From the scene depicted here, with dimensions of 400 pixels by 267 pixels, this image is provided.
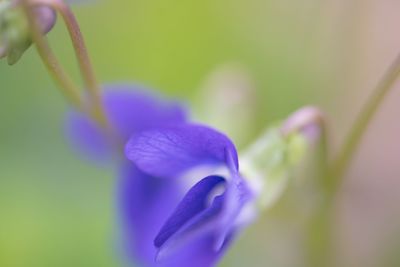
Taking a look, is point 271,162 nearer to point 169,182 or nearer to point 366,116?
point 366,116

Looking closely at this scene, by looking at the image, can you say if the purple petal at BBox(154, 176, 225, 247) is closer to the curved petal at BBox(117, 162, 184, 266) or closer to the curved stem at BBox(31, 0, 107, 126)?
the curved stem at BBox(31, 0, 107, 126)

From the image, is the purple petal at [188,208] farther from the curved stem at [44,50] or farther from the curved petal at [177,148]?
the curved stem at [44,50]

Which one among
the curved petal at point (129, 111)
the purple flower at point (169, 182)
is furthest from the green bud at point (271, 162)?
the curved petal at point (129, 111)

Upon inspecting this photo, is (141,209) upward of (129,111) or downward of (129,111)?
downward

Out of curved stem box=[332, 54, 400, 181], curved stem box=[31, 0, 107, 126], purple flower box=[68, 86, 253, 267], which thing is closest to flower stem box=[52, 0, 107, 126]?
curved stem box=[31, 0, 107, 126]

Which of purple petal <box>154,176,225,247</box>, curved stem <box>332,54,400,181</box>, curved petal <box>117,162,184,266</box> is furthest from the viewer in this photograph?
curved petal <box>117,162,184,266</box>

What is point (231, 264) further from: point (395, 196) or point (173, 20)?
point (173, 20)

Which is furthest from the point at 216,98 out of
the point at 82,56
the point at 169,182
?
the point at 82,56
